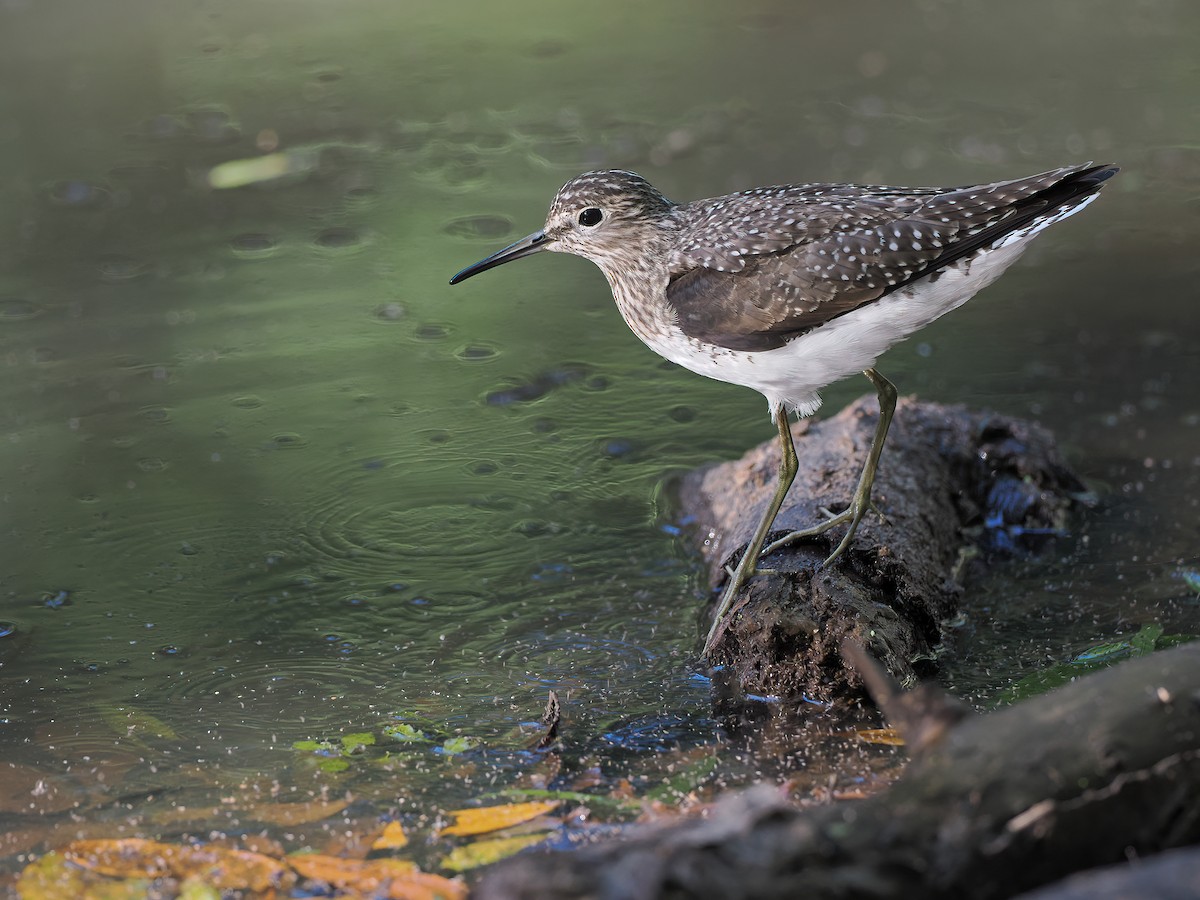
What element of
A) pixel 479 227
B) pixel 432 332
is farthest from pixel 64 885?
pixel 479 227

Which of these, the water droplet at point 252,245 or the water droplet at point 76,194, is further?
the water droplet at point 76,194

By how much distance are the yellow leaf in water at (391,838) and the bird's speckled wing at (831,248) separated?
2.07 m

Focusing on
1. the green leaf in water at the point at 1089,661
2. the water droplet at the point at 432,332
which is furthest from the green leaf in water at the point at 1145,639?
the water droplet at the point at 432,332

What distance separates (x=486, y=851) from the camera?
3.75 metres

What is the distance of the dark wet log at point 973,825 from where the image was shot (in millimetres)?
2789

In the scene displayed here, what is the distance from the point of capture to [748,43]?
38.6 feet

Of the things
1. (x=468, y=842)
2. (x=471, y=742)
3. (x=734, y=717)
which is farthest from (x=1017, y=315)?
(x=468, y=842)

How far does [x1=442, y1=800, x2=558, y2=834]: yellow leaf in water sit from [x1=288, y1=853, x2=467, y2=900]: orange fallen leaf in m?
Result: 0.23

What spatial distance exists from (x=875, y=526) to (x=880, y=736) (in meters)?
0.94

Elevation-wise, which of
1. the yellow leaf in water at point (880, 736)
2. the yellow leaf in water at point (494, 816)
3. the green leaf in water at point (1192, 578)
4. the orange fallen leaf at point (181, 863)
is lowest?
the green leaf in water at point (1192, 578)

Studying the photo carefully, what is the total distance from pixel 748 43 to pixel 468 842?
9365 mm

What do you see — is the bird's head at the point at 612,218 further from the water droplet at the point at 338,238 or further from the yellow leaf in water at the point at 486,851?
the water droplet at the point at 338,238

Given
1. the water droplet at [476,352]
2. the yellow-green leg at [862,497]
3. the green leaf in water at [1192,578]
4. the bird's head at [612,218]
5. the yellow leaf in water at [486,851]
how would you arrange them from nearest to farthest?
1. the yellow leaf in water at [486,851]
2. the yellow-green leg at [862,497]
3. the green leaf in water at [1192,578]
4. the bird's head at [612,218]
5. the water droplet at [476,352]

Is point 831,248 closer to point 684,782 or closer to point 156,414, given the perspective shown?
point 684,782
